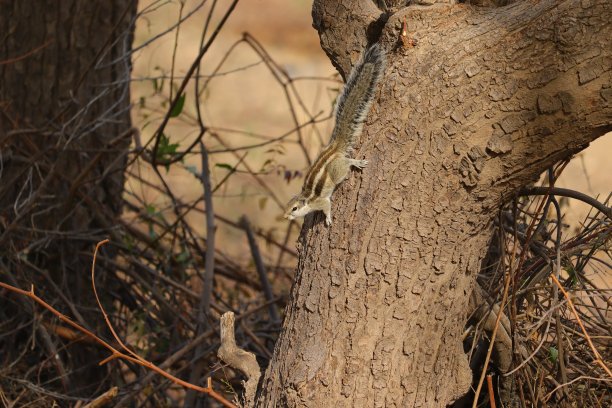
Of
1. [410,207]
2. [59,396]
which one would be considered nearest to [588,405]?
[410,207]

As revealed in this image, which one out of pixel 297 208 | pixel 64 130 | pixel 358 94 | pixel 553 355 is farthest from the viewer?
pixel 64 130

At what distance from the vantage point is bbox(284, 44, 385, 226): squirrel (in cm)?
207

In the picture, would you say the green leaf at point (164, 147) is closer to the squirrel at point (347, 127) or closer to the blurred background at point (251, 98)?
the squirrel at point (347, 127)

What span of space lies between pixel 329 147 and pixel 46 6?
6.76 feet

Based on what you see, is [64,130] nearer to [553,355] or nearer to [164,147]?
[164,147]

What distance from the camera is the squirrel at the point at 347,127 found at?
6.79 feet

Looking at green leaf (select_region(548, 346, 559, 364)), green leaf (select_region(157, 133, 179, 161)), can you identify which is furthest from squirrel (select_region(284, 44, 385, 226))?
green leaf (select_region(157, 133, 179, 161))

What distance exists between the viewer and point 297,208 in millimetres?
2578

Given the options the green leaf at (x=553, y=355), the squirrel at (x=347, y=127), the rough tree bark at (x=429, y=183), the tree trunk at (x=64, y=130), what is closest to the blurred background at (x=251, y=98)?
the tree trunk at (x=64, y=130)

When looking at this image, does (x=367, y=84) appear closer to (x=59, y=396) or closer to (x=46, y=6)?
(x=59, y=396)

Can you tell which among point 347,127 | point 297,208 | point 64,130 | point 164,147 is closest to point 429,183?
point 347,127

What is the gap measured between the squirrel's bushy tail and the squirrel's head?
0.77 feet

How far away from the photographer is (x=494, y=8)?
6.86ft

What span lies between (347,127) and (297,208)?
0.48m
